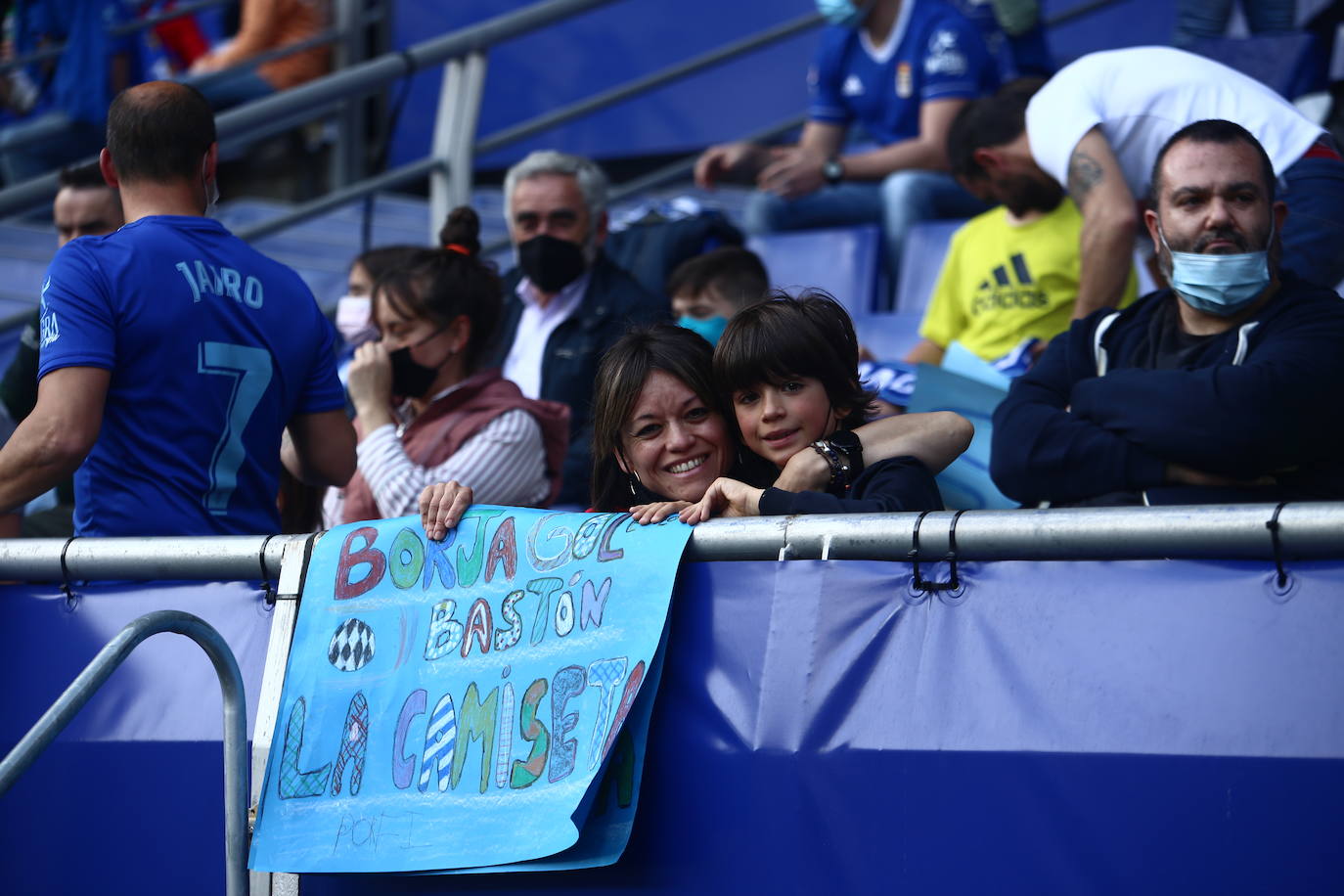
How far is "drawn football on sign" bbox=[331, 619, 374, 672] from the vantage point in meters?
2.79

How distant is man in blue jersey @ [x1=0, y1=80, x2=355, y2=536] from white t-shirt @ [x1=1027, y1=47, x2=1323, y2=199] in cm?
196

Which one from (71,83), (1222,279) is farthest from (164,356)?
(71,83)

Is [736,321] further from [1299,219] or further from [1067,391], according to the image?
[1299,219]

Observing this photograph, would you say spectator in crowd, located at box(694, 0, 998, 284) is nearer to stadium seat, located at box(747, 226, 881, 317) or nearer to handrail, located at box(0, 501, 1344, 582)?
stadium seat, located at box(747, 226, 881, 317)

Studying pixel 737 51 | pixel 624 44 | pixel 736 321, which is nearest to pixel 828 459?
pixel 736 321

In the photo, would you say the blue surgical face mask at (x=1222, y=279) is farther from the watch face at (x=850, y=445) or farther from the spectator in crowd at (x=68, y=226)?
the spectator in crowd at (x=68, y=226)

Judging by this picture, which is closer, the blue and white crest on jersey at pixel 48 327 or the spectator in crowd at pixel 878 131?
the blue and white crest on jersey at pixel 48 327

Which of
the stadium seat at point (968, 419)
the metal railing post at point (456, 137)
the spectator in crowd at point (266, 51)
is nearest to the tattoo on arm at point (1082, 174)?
the stadium seat at point (968, 419)

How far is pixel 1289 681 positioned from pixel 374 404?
2404 mm

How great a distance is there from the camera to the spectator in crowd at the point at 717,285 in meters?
4.74

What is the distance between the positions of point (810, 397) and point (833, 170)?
3.31m

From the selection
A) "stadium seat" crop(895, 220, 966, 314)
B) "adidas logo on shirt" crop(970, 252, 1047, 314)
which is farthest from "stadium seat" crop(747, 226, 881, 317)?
"adidas logo on shirt" crop(970, 252, 1047, 314)

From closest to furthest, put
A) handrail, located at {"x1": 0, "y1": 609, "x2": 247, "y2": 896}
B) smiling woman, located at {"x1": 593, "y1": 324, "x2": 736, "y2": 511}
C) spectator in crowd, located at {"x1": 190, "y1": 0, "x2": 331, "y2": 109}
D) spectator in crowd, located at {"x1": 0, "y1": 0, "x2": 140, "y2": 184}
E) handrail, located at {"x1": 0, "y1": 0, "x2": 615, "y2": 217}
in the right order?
handrail, located at {"x1": 0, "y1": 609, "x2": 247, "y2": 896} → smiling woman, located at {"x1": 593, "y1": 324, "x2": 736, "y2": 511} → handrail, located at {"x1": 0, "y1": 0, "x2": 615, "y2": 217} → spectator in crowd, located at {"x1": 190, "y1": 0, "x2": 331, "y2": 109} → spectator in crowd, located at {"x1": 0, "y1": 0, "x2": 140, "y2": 184}

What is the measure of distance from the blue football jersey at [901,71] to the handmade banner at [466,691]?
361 centimetres
